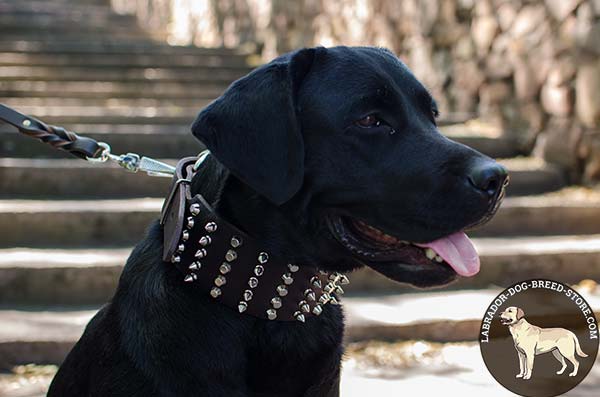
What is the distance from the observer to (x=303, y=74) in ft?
6.25

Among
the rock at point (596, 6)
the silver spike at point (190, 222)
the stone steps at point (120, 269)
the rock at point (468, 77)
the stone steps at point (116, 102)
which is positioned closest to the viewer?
the silver spike at point (190, 222)

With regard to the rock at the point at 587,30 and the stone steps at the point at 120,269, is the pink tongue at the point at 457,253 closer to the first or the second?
the stone steps at the point at 120,269

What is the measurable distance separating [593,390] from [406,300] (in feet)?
3.77

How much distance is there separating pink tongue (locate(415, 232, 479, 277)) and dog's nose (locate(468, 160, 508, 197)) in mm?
152

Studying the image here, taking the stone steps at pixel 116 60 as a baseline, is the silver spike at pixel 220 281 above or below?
above

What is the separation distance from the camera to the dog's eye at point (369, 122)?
1.83 metres

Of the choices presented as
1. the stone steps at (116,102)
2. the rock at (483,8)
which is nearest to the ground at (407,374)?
the rock at (483,8)

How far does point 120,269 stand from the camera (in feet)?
12.8

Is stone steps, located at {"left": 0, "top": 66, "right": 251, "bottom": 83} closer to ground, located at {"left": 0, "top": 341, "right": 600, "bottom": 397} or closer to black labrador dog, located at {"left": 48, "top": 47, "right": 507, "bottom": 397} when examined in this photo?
ground, located at {"left": 0, "top": 341, "right": 600, "bottom": 397}

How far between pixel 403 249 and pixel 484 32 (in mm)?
4633

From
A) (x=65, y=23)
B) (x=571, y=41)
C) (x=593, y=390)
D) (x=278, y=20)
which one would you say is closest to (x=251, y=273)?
(x=593, y=390)

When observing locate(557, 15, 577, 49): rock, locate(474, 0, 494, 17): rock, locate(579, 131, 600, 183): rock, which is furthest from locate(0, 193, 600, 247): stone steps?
locate(474, 0, 494, 17): rock

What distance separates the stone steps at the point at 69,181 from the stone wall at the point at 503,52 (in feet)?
9.49

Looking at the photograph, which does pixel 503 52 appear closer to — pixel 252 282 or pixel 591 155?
pixel 591 155
